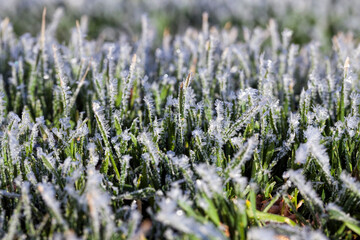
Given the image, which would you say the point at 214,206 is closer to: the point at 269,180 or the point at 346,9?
the point at 269,180

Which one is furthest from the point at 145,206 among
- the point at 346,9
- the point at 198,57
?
the point at 346,9

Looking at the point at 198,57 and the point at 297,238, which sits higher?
the point at 198,57

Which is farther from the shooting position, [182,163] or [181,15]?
[181,15]

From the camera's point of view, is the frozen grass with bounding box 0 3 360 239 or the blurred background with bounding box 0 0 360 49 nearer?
the frozen grass with bounding box 0 3 360 239

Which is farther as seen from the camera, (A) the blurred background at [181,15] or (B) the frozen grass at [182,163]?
(A) the blurred background at [181,15]

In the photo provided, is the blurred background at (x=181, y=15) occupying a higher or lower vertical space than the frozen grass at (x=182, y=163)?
higher
